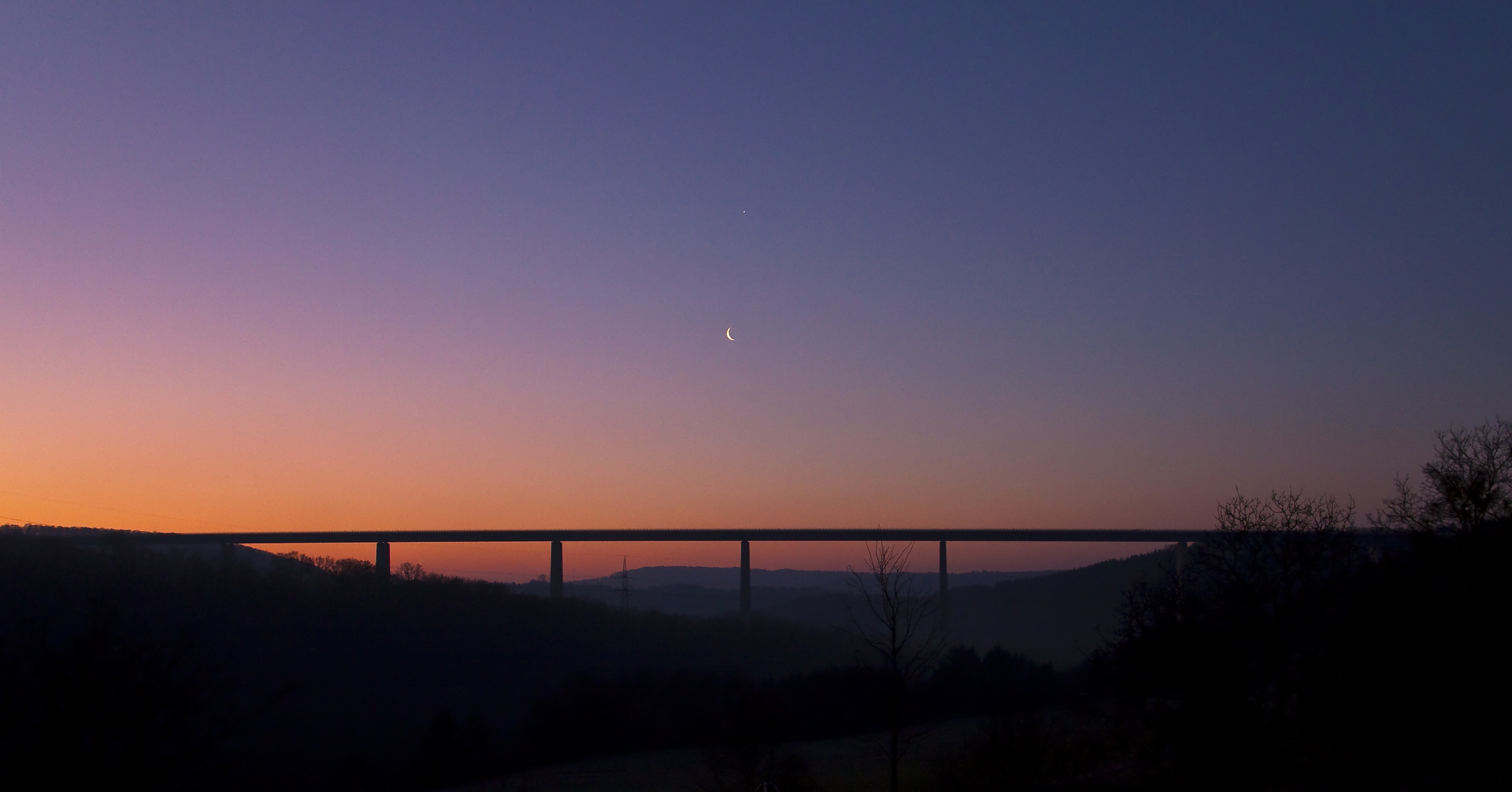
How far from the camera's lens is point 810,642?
83.8 m

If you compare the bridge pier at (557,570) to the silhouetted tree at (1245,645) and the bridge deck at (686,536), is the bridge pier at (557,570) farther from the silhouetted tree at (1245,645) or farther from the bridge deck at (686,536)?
the silhouetted tree at (1245,645)

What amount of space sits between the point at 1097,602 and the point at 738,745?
6375cm

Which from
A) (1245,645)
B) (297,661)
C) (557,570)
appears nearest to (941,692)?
(1245,645)

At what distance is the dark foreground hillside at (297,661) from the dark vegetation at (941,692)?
8 centimetres

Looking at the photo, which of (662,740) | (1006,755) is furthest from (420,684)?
(1006,755)

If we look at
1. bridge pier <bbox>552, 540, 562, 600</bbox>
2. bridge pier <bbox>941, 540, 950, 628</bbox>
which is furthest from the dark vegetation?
bridge pier <bbox>552, 540, 562, 600</bbox>

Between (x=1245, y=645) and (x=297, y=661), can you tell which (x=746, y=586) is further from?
(x=1245, y=645)

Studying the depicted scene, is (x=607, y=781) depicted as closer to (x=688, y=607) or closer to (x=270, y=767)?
(x=270, y=767)

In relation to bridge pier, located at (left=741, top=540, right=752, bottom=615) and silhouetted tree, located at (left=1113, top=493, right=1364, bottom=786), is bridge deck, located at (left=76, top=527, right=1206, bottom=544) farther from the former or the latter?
silhouetted tree, located at (left=1113, top=493, right=1364, bottom=786)

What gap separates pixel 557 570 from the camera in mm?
96625

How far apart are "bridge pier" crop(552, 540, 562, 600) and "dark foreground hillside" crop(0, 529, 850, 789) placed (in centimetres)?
157

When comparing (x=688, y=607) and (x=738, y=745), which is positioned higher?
(x=738, y=745)

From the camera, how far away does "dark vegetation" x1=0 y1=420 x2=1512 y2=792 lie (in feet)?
30.8

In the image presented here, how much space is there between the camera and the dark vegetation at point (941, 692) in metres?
9.38
